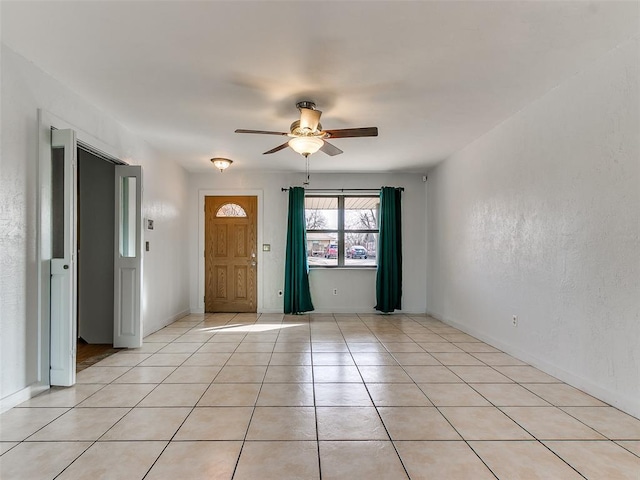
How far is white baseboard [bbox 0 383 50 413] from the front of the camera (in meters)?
2.44

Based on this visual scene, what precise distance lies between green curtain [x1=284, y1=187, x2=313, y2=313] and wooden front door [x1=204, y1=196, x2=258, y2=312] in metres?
0.62

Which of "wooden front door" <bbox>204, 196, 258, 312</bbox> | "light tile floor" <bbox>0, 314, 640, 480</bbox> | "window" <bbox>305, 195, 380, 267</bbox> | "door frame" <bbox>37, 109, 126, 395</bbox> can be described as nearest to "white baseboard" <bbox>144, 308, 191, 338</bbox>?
"wooden front door" <bbox>204, 196, 258, 312</bbox>

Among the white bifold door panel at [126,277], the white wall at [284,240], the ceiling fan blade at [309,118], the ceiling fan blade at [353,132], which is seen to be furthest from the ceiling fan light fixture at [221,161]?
the ceiling fan blade at [353,132]

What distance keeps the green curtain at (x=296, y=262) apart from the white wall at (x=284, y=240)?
19cm

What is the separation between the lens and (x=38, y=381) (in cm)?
277

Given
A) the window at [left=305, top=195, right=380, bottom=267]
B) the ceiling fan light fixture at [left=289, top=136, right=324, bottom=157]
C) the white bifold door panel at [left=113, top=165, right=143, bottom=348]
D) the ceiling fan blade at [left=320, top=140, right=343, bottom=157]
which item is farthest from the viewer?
the window at [left=305, top=195, right=380, bottom=267]

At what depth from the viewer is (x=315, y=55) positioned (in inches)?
102

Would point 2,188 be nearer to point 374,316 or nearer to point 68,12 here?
point 68,12

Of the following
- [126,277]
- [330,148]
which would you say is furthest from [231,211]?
[330,148]

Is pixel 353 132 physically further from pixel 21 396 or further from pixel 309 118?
pixel 21 396

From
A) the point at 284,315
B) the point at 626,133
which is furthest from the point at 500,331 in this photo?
the point at 284,315

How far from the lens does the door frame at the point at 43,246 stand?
9.10 ft

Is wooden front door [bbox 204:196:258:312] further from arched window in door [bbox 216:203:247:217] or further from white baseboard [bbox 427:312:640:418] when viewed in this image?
white baseboard [bbox 427:312:640:418]

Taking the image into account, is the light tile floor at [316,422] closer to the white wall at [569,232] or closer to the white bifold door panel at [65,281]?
the white bifold door panel at [65,281]
